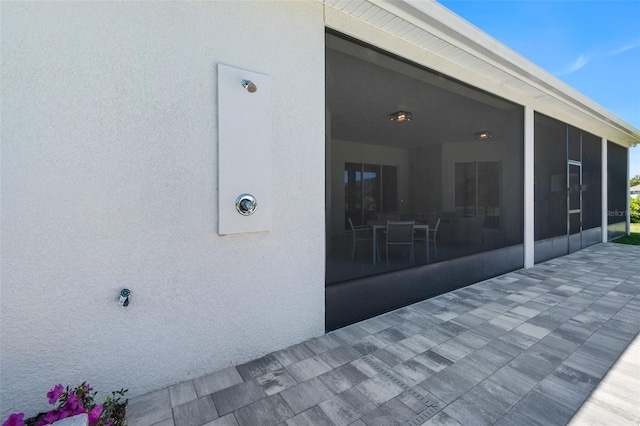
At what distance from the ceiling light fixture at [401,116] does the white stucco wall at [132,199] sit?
9.71ft

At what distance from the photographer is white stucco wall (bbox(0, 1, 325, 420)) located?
5.23ft

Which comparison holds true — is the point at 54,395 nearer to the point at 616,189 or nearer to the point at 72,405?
the point at 72,405

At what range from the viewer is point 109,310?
71.4 inches

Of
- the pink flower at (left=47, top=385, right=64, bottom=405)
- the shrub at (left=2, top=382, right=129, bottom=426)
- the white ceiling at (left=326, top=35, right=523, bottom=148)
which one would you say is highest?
the white ceiling at (left=326, top=35, right=523, bottom=148)

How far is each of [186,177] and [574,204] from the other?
899 centimetres

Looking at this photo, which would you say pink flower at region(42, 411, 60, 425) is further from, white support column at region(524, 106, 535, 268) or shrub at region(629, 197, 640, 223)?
shrub at region(629, 197, 640, 223)

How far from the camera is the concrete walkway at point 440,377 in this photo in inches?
66.9

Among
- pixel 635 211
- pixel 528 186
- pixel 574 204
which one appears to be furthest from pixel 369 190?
pixel 635 211

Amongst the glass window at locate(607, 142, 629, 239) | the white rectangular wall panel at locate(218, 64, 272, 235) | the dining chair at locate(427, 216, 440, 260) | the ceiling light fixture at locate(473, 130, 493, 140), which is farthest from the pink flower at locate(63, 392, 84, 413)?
the glass window at locate(607, 142, 629, 239)

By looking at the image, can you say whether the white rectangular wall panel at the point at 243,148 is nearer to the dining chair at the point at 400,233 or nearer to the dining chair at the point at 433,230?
the dining chair at the point at 400,233

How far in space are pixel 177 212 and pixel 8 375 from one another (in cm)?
129

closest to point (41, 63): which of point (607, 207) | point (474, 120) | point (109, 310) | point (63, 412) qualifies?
point (109, 310)

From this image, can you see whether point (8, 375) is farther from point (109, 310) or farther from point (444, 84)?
point (444, 84)

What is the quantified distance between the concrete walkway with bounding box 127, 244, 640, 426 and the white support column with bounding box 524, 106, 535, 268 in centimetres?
198
